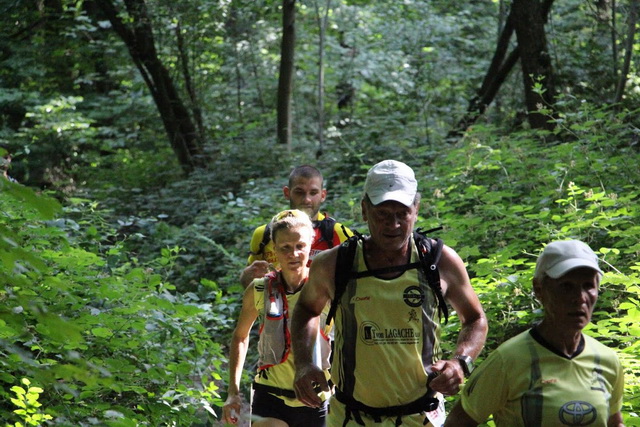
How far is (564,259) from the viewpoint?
325 cm

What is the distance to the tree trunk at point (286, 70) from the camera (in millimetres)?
17203

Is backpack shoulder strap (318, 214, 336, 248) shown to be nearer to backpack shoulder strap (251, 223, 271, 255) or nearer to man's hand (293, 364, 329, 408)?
backpack shoulder strap (251, 223, 271, 255)

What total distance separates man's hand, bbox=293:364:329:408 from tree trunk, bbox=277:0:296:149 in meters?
13.6

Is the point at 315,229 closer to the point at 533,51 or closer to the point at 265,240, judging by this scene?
the point at 265,240

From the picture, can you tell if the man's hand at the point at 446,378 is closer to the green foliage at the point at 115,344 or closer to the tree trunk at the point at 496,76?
the green foliage at the point at 115,344

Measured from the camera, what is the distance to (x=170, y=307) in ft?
21.8

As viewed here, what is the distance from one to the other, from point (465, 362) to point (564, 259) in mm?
832

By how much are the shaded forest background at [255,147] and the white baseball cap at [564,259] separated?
1664 mm

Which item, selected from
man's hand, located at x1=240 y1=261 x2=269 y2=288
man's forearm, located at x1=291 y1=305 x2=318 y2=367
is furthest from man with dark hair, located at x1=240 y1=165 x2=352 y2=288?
man's forearm, located at x1=291 y1=305 x2=318 y2=367

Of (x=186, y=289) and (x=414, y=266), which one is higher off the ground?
(x=414, y=266)

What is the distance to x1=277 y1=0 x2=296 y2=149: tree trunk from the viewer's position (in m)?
17.2

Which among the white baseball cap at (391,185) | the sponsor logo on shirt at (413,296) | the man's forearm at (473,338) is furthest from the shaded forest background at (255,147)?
the white baseball cap at (391,185)

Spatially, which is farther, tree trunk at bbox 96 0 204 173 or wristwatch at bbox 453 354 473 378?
tree trunk at bbox 96 0 204 173

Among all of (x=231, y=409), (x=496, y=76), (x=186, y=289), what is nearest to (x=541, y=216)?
(x=231, y=409)
